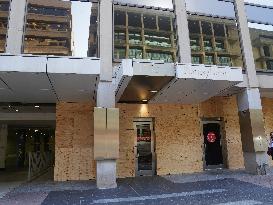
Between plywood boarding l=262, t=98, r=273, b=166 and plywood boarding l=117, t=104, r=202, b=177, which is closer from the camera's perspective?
plywood boarding l=117, t=104, r=202, b=177

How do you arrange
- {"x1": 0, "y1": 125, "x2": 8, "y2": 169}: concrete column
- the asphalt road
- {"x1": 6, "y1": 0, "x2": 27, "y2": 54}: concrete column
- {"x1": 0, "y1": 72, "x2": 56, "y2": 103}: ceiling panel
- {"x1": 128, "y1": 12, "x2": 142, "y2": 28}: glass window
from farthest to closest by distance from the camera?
{"x1": 0, "y1": 125, "x2": 8, "y2": 169}: concrete column < {"x1": 128, "y1": 12, "x2": 142, "y2": 28}: glass window < {"x1": 6, "y1": 0, "x2": 27, "y2": 54}: concrete column < {"x1": 0, "y1": 72, "x2": 56, "y2": 103}: ceiling panel < the asphalt road

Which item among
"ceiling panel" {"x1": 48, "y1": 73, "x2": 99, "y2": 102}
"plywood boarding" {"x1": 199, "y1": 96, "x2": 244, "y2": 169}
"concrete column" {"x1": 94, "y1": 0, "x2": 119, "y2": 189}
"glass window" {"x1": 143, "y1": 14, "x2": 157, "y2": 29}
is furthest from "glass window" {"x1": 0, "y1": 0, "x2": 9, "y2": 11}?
"plywood boarding" {"x1": 199, "y1": 96, "x2": 244, "y2": 169}

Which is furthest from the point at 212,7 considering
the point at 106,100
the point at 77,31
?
the point at 106,100

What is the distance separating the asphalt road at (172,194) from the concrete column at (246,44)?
4.79 meters

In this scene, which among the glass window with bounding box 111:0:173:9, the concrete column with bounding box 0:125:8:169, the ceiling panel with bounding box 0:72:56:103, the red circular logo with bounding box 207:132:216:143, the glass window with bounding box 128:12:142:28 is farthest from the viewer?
the concrete column with bounding box 0:125:8:169

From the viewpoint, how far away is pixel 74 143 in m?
11.3

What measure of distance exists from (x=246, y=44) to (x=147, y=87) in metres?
5.91

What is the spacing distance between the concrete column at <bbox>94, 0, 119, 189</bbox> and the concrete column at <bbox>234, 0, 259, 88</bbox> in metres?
6.20

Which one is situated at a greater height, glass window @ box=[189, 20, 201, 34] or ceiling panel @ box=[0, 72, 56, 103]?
glass window @ box=[189, 20, 201, 34]

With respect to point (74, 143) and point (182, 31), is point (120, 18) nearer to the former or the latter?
point (182, 31)

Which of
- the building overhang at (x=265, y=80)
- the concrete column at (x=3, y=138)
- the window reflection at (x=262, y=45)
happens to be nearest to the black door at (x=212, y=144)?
the building overhang at (x=265, y=80)

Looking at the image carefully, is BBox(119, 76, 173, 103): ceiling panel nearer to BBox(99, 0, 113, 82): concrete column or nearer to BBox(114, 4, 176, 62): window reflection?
BBox(99, 0, 113, 82): concrete column

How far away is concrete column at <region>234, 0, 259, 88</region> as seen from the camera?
1183 centimetres

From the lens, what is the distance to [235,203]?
653cm
